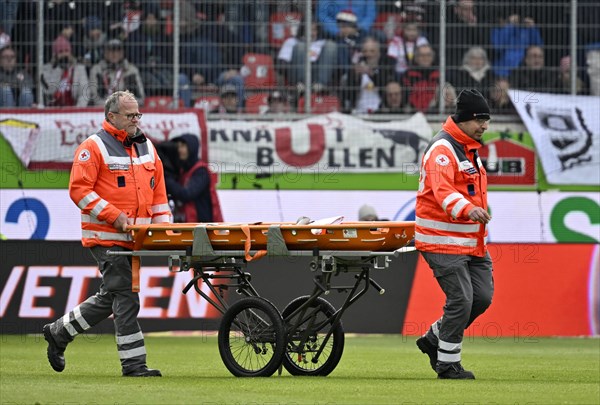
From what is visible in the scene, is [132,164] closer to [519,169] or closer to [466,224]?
[466,224]

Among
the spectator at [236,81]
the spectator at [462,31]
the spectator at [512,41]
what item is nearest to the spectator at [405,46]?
the spectator at [462,31]

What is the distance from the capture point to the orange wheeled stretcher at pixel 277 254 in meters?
10.6

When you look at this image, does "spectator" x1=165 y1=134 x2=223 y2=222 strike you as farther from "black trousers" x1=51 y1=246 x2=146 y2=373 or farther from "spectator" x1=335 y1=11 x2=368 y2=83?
"black trousers" x1=51 y1=246 x2=146 y2=373

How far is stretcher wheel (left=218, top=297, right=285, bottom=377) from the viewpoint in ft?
35.0

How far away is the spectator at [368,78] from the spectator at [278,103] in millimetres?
879

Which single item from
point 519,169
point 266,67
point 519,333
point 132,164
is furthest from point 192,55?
point 132,164

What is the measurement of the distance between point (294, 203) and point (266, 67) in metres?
2.09

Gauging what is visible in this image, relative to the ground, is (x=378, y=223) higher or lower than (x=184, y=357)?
higher

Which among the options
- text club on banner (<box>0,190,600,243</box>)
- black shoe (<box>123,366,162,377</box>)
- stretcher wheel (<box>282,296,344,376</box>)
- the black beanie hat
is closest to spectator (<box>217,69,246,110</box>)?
text club on banner (<box>0,190,600,243</box>)

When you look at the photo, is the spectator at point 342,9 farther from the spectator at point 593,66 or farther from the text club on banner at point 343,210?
the spectator at point 593,66

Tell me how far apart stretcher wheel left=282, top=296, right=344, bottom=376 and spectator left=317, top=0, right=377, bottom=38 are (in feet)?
31.8

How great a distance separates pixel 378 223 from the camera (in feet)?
34.3

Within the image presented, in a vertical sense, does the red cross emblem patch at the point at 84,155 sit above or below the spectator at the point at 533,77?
below

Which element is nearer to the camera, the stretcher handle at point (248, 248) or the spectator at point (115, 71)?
the stretcher handle at point (248, 248)
